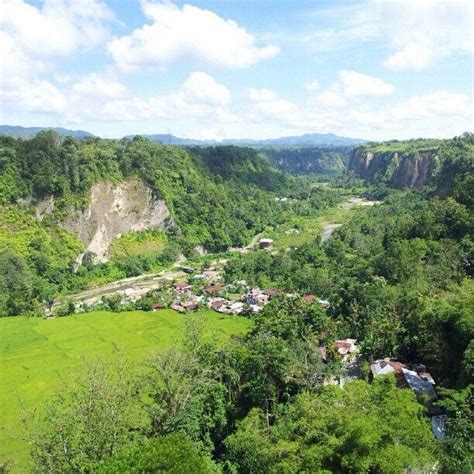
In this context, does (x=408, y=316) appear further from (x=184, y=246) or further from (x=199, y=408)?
(x=184, y=246)

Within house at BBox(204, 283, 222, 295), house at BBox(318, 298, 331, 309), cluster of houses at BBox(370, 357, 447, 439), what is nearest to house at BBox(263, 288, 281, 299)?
house at BBox(204, 283, 222, 295)

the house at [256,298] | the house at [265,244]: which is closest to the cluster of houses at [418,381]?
the house at [256,298]

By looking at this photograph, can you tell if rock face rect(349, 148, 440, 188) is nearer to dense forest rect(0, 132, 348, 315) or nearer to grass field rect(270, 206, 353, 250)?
grass field rect(270, 206, 353, 250)

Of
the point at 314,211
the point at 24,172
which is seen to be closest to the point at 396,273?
the point at 24,172

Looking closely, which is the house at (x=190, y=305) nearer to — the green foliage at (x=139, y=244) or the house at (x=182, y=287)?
the house at (x=182, y=287)

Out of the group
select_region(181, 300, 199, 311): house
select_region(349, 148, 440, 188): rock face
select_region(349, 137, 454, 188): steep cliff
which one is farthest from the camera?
select_region(349, 148, 440, 188): rock face

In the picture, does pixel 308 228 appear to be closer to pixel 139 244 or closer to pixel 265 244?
pixel 265 244
